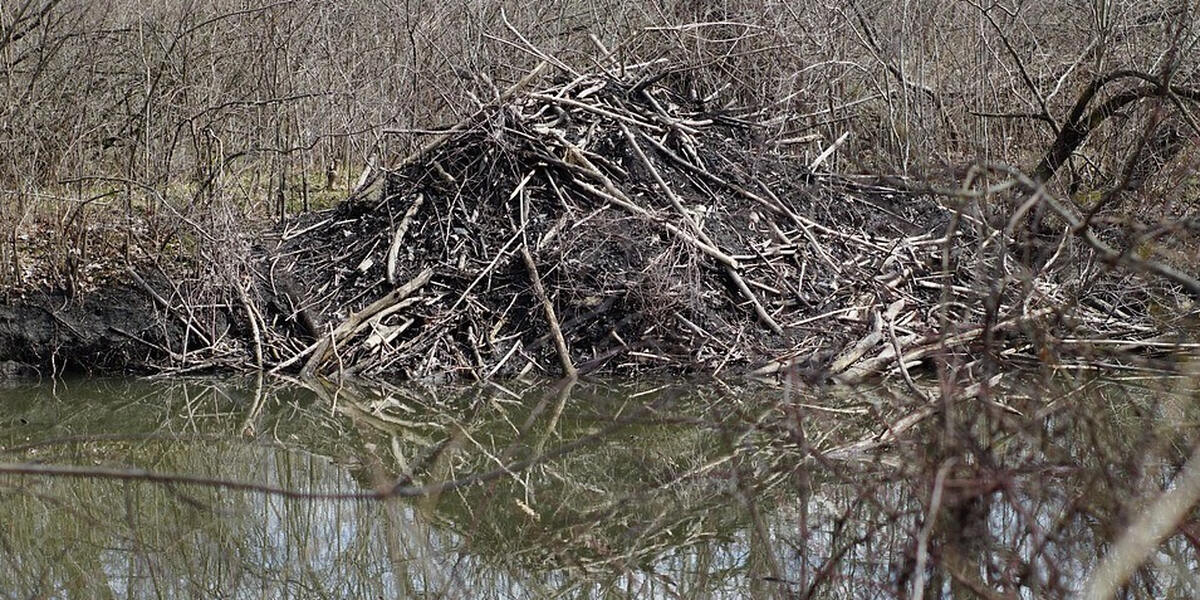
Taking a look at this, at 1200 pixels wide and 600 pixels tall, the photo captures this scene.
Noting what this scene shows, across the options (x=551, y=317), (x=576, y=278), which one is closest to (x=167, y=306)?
(x=551, y=317)

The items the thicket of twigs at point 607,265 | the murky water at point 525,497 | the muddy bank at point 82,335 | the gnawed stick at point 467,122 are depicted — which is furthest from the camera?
the gnawed stick at point 467,122

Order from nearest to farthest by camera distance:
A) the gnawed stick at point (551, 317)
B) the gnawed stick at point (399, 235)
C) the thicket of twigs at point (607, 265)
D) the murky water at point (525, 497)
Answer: the murky water at point (525, 497) → the gnawed stick at point (551, 317) → the thicket of twigs at point (607, 265) → the gnawed stick at point (399, 235)

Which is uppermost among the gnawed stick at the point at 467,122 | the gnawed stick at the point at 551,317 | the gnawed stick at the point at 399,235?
the gnawed stick at the point at 467,122

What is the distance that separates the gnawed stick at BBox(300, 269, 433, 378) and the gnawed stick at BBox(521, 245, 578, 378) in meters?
0.73

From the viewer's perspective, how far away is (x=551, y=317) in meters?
9.41

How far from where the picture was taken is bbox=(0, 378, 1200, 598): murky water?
4.55m

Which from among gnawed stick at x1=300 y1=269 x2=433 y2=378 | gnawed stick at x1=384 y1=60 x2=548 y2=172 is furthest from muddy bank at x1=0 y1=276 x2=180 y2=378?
gnawed stick at x1=384 y1=60 x2=548 y2=172

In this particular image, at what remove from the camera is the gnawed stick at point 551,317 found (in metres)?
9.29

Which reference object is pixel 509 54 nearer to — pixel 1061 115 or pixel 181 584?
pixel 1061 115

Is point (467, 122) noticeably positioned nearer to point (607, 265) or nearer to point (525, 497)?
point (607, 265)

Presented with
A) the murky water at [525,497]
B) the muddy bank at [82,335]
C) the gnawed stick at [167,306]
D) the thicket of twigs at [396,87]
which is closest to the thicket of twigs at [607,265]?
the gnawed stick at [167,306]

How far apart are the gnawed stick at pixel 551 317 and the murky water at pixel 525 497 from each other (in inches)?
8.8

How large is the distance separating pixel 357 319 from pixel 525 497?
2740mm

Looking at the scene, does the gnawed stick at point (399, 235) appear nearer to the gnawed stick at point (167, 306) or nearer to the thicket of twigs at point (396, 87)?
the thicket of twigs at point (396, 87)
